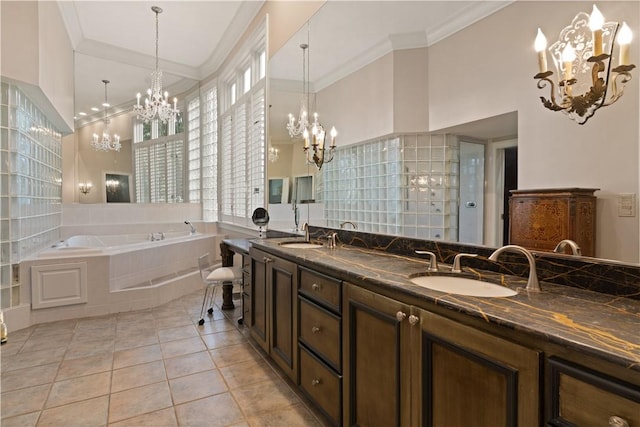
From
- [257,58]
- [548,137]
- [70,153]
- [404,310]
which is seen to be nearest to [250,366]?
[404,310]

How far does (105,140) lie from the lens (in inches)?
212

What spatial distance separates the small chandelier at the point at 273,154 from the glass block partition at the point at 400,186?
40.0 inches

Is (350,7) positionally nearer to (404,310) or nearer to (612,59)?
(612,59)

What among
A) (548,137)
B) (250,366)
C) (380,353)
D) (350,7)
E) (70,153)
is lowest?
(250,366)

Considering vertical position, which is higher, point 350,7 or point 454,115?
point 350,7

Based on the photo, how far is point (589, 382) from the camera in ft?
2.34

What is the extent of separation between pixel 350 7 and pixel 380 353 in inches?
87.6

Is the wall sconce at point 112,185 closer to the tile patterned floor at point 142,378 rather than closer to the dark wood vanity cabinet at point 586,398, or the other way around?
the tile patterned floor at point 142,378

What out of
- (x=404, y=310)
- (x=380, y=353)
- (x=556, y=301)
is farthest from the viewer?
(x=380, y=353)

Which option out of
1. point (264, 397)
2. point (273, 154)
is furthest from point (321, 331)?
point (273, 154)

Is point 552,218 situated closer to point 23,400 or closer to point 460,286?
point 460,286

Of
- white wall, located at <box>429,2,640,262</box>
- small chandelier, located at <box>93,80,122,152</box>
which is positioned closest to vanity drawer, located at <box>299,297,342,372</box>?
white wall, located at <box>429,2,640,262</box>

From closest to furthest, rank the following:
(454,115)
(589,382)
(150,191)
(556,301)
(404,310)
Result: (589,382) < (556,301) < (404,310) < (454,115) < (150,191)

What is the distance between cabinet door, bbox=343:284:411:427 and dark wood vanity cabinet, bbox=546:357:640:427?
471 millimetres
